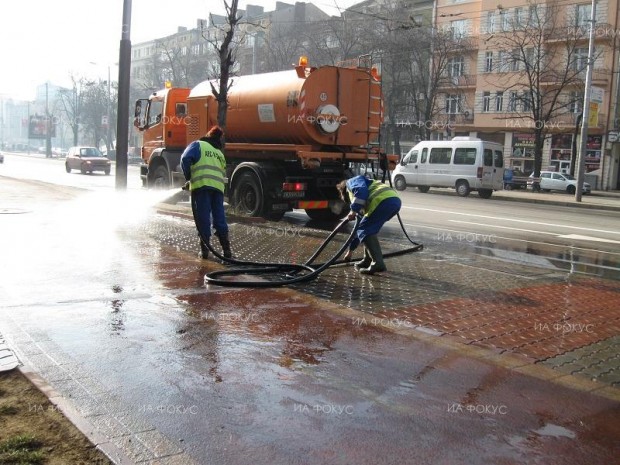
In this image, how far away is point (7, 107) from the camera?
5310 inches

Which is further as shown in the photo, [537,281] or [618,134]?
[618,134]

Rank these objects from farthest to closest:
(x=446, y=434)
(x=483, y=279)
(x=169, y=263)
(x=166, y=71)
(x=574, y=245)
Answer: (x=166, y=71) → (x=574, y=245) → (x=169, y=263) → (x=483, y=279) → (x=446, y=434)

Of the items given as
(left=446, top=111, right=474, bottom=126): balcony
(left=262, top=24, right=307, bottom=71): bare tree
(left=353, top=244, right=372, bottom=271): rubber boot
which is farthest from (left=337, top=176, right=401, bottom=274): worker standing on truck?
(left=446, top=111, right=474, bottom=126): balcony

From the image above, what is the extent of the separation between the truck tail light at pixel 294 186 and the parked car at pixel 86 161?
84.0ft

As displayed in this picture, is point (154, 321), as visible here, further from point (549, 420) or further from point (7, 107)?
point (7, 107)

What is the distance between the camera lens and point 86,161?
35438mm

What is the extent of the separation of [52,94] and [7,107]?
21.4 m

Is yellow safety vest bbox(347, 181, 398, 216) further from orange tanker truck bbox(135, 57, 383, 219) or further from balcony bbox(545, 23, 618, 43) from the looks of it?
balcony bbox(545, 23, 618, 43)

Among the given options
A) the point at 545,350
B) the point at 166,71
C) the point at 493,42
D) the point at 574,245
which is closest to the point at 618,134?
the point at 493,42

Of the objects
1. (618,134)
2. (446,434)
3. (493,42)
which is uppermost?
(493,42)

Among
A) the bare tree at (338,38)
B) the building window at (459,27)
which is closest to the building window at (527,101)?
the building window at (459,27)

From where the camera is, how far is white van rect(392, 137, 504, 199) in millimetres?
26609

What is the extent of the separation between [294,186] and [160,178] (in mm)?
5964

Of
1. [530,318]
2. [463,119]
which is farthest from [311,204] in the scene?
[463,119]
